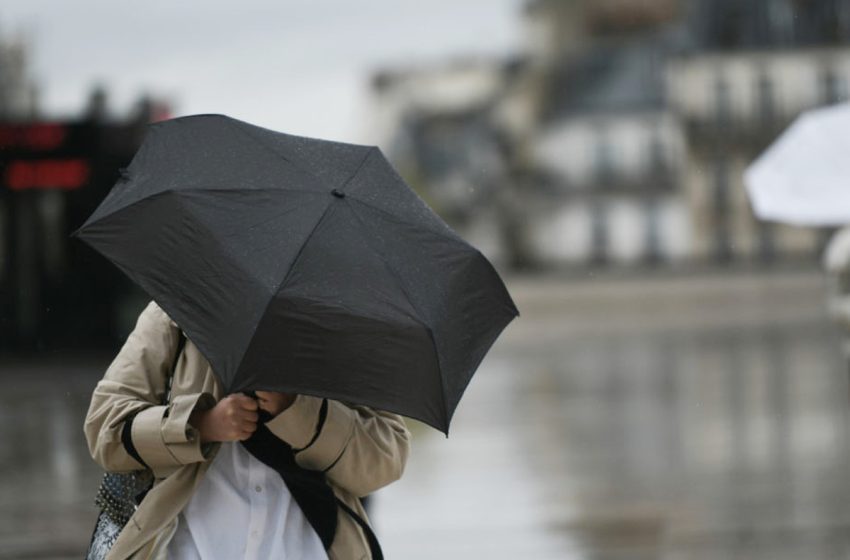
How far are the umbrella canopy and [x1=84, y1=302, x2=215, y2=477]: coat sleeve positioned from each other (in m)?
2.61

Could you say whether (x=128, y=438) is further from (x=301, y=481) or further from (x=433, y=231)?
(x=433, y=231)

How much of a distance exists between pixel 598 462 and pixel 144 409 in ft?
28.0

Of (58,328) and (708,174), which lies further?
(708,174)

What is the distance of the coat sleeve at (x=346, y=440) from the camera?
3191mm

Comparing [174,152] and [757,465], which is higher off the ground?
[174,152]

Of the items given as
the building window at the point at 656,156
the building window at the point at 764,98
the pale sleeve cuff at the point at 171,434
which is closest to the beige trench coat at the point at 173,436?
the pale sleeve cuff at the point at 171,434

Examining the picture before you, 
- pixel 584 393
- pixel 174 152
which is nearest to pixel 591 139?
pixel 584 393

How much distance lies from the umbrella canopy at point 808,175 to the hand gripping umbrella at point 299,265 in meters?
2.26

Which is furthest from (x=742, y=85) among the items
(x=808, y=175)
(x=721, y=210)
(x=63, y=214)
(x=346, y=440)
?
(x=346, y=440)

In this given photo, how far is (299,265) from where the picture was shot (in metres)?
3.11

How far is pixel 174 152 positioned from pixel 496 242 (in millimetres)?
70764

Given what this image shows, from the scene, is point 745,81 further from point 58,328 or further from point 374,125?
point 58,328

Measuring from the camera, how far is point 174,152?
334cm

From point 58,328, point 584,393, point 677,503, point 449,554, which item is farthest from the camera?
point 58,328
